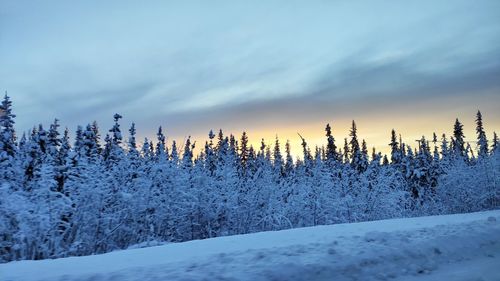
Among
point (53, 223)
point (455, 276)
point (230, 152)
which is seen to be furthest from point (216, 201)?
point (455, 276)

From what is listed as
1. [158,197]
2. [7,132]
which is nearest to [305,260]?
[158,197]

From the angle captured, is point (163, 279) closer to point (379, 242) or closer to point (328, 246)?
point (328, 246)

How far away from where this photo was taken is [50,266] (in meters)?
5.26

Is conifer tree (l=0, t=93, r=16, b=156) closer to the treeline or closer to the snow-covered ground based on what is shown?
the treeline

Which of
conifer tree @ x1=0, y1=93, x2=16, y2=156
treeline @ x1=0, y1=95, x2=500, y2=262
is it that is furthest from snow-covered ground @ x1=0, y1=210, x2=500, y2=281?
conifer tree @ x1=0, y1=93, x2=16, y2=156

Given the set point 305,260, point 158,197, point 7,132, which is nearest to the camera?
point 305,260

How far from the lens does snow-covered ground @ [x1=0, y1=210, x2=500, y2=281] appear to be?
480 centimetres

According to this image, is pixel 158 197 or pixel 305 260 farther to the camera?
pixel 158 197

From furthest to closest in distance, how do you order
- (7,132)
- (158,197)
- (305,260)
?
(7,132) → (158,197) → (305,260)

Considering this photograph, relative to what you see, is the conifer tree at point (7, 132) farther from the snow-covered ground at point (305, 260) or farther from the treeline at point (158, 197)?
the snow-covered ground at point (305, 260)

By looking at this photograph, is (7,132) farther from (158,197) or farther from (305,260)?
(305,260)

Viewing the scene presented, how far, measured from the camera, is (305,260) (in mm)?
5371

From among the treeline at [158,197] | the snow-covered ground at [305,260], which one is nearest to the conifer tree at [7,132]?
the treeline at [158,197]

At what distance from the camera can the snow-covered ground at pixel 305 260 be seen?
15.8 ft
